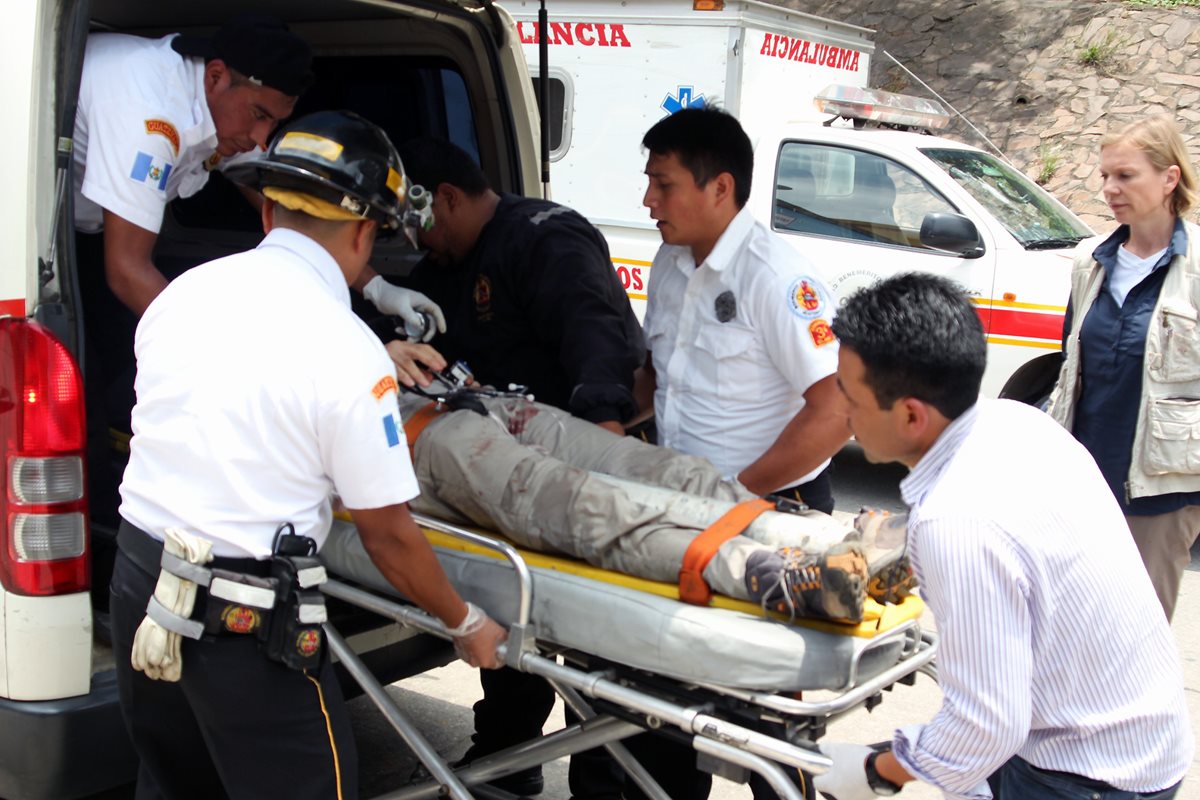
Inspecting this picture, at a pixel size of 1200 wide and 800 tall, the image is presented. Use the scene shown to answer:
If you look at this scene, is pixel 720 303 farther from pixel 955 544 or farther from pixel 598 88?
pixel 598 88

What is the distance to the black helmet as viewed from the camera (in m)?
2.08

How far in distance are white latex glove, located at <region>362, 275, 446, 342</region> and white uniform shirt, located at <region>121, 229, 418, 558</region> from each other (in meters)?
1.07

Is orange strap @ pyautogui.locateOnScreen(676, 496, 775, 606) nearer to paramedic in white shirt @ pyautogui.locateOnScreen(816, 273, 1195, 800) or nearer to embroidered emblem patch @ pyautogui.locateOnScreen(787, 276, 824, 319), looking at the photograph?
paramedic in white shirt @ pyautogui.locateOnScreen(816, 273, 1195, 800)

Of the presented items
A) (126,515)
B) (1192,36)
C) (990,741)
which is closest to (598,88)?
(126,515)

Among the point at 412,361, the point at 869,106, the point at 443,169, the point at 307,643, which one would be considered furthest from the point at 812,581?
the point at 869,106

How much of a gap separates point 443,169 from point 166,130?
0.71m

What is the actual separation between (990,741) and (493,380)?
6.26 ft

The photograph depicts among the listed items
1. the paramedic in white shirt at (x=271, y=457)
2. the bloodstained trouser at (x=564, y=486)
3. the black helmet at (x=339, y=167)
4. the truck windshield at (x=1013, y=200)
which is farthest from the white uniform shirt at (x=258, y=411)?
the truck windshield at (x=1013, y=200)

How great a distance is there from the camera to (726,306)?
114 inches

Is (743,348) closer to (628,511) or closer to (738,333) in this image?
(738,333)

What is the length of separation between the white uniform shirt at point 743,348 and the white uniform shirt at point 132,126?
1.32 meters

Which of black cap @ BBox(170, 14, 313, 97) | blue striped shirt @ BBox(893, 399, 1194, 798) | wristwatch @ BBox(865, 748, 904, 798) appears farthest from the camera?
black cap @ BBox(170, 14, 313, 97)

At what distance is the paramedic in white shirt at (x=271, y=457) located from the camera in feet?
6.41

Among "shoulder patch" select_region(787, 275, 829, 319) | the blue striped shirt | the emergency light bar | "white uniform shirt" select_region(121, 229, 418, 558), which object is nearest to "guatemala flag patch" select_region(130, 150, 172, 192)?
"white uniform shirt" select_region(121, 229, 418, 558)
